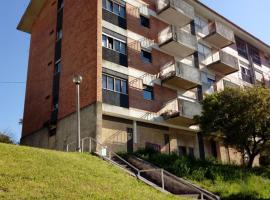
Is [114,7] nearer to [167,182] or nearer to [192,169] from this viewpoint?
[192,169]

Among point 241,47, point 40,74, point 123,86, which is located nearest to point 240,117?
point 123,86

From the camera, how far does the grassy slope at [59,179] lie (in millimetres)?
10234

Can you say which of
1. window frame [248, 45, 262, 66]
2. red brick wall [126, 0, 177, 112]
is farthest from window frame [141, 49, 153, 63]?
window frame [248, 45, 262, 66]

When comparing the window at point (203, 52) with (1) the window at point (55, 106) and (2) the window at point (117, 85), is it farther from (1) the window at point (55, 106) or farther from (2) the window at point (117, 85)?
(1) the window at point (55, 106)

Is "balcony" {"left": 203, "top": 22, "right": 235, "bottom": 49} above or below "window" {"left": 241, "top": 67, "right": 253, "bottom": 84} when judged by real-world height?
above

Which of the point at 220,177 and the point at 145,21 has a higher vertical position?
the point at 145,21

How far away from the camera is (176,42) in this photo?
28766mm

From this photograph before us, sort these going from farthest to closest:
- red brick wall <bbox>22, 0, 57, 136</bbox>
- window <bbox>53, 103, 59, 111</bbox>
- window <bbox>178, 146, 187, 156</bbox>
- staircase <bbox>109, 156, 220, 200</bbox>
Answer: red brick wall <bbox>22, 0, 57, 136</bbox>, window <bbox>178, 146, 187, 156</bbox>, window <bbox>53, 103, 59, 111</bbox>, staircase <bbox>109, 156, 220, 200</bbox>

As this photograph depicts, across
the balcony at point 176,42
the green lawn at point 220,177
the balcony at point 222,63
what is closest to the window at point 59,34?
the balcony at point 176,42

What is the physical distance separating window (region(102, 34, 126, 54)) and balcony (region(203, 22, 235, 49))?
11441mm

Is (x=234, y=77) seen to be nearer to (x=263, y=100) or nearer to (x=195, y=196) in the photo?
(x=263, y=100)

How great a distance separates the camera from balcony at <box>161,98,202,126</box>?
2639 centimetres

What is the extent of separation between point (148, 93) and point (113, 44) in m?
4.56

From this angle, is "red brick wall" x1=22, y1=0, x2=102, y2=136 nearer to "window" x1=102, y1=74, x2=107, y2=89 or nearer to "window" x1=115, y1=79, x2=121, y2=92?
"window" x1=102, y1=74, x2=107, y2=89
